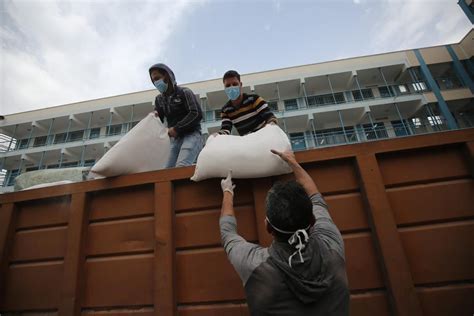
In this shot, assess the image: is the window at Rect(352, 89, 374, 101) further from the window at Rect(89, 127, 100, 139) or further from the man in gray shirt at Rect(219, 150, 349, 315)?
the window at Rect(89, 127, 100, 139)

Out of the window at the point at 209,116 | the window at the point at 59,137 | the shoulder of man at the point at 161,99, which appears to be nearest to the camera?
the shoulder of man at the point at 161,99

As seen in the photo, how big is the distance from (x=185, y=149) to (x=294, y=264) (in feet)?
5.66

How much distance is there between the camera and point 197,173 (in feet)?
5.18

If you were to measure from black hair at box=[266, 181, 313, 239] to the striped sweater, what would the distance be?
127 cm

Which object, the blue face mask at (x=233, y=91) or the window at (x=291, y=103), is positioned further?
the window at (x=291, y=103)

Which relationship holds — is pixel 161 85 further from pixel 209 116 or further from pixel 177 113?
pixel 209 116

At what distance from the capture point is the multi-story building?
58.3 ft

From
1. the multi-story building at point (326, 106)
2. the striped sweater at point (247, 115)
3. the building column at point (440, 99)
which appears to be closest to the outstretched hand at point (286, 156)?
the striped sweater at point (247, 115)

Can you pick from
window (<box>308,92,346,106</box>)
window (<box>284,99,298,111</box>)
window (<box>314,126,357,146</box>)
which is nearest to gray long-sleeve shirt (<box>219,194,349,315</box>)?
window (<box>314,126,357,146</box>)

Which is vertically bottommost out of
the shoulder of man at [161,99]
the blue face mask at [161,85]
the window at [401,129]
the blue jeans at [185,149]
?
the blue jeans at [185,149]

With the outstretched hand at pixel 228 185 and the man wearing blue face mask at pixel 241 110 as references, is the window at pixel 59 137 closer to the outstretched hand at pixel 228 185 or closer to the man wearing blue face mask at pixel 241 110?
the man wearing blue face mask at pixel 241 110

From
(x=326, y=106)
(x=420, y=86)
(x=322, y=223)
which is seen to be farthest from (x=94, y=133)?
(x=420, y=86)

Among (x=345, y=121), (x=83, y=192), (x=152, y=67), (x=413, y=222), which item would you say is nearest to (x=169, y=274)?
(x=83, y=192)

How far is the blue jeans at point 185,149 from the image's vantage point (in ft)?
7.63
